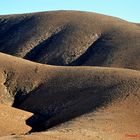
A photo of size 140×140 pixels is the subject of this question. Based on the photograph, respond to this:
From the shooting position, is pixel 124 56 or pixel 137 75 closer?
pixel 137 75

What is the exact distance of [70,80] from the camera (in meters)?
58.4

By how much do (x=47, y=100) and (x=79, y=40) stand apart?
44.3m

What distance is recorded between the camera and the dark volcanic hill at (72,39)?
294 feet

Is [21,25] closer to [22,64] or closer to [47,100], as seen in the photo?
[22,64]

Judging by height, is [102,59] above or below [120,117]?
below

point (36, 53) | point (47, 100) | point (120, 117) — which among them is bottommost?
point (36, 53)

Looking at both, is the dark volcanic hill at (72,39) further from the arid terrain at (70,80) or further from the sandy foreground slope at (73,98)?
the sandy foreground slope at (73,98)

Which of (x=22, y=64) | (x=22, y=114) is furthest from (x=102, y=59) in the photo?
(x=22, y=114)

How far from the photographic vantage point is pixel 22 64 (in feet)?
220

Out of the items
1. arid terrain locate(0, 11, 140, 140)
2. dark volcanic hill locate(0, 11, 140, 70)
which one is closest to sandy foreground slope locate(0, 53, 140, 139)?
arid terrain locate(0, 11, 140, 140)

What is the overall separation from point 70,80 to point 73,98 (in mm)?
5495

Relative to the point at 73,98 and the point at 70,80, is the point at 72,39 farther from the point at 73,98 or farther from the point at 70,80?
the point at 73,98

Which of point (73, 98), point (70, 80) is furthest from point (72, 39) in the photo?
point (73, 98)

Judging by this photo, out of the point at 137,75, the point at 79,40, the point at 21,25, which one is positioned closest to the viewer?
the point at 137,75
